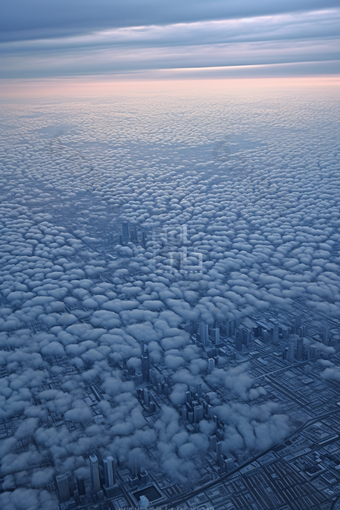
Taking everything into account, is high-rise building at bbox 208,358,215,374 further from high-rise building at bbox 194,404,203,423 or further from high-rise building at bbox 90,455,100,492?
high-rise building at bbox 90,455,100,492

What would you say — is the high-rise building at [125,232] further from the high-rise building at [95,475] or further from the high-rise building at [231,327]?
the high-rise building at [95,475]

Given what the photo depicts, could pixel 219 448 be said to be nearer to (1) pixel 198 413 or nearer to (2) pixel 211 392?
(1) pixel 198 413

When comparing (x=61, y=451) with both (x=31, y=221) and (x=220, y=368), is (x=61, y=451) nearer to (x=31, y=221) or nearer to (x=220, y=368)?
(x=220, y=368)

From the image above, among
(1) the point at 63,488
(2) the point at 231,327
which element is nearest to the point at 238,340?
(2) the point at 231,327

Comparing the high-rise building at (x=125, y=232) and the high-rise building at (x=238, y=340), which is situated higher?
the high-rise building at (x=125, y=232)

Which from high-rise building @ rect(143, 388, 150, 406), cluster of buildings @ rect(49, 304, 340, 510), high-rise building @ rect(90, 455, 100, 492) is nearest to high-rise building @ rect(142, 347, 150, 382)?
cluster of buildings @ rect(49, 304, 340, 510)

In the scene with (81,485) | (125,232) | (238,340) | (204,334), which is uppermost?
(125,232)

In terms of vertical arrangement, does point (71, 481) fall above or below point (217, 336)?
below

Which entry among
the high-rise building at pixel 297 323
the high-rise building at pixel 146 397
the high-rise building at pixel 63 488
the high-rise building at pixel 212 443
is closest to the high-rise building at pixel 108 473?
the high-rise building at pixel 63 488

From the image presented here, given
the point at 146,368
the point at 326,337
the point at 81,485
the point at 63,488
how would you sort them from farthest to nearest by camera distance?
1. the point at 326,337
2. the point at 146,368
3. the point at 81,485
4. the point at 63,488
